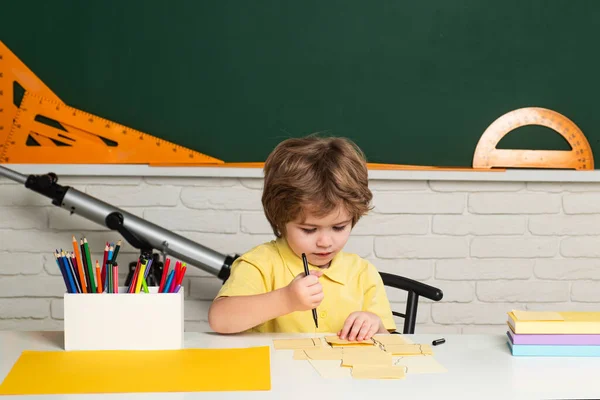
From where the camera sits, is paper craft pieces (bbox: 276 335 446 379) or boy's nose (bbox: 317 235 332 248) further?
boy's nose (bbox: 317 235 332 248)

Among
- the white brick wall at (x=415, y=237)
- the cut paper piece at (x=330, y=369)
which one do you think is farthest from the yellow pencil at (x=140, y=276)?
the white brick wall at (x=415, y=237)

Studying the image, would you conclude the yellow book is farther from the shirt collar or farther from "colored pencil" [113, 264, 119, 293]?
"colored pencil" [113, 264, 119, 293]

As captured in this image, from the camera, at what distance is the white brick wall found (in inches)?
83.0

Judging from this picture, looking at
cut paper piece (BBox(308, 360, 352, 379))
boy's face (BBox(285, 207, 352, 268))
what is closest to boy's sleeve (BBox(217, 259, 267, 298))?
boy's face (BBox(285, 207, 352, 268))

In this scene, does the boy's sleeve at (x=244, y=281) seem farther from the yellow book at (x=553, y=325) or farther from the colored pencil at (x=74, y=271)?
the yellow book at (x=553, y=325)

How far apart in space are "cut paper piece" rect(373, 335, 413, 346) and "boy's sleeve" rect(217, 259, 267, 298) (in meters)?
0.28

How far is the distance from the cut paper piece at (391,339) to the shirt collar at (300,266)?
237 millimetres

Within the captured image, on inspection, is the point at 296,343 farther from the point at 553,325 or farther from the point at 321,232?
the point at 553,325

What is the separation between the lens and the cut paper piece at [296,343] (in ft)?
3.76

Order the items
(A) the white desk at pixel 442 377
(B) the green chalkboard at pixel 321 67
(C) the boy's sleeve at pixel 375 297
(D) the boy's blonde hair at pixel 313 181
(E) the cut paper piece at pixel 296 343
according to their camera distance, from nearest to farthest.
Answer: (A) the white desk at pixel 442 377, (E) the cut paper piece at pixel 296 343, (D) the boy's blonde hair at pixel 313 181, (C) the boy's sleeve at pixel 375 297, (B) the green chalkboard at pixel 321 67

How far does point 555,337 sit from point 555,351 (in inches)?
0.8

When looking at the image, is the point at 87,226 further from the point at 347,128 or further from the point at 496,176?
the point at 496,176

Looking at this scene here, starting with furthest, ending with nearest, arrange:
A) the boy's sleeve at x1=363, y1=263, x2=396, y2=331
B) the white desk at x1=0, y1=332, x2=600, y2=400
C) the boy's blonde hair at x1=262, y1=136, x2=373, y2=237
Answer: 1. the boy's sleeve at x1=363, y1=263, x2=396, y2=331
2. the boy's blonde hair at x1=262, y1=136, x2=373, y2=237
3. the white desk at x1=0, y1=332, x2=600, y2=400

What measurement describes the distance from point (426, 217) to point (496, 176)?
24 cm
